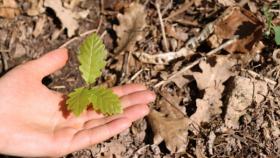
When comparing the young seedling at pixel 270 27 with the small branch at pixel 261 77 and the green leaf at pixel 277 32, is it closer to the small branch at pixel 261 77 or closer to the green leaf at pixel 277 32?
the green leaf at pixel 277 32

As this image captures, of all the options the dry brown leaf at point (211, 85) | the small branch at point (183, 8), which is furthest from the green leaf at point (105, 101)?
the small branch at point (183, 8)

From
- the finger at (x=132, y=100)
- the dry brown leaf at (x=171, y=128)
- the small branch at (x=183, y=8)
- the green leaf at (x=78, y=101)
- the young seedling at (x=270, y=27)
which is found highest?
the small branch at (x=183, y=8)

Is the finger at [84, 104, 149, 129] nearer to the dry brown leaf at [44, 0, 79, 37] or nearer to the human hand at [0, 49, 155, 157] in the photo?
the human hand at [0, 49, 155, 157]

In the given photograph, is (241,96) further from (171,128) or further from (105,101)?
(105,101)

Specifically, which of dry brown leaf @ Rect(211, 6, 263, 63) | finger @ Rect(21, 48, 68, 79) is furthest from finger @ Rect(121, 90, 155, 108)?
dry brown leaf @ Rect(211, 6, 263, 63)

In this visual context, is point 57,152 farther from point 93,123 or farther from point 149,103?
point 149,103

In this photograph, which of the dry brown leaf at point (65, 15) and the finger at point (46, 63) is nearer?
the finger at point (46, 63)

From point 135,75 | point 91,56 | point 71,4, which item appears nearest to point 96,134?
point 91,56

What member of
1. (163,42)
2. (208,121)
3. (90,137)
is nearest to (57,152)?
(90,137)

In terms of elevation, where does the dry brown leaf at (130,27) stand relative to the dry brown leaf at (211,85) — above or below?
above

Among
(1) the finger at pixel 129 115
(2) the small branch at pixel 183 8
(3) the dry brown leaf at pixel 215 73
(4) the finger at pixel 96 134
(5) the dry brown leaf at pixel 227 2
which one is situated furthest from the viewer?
(2) the small branch at pixel 183 8
